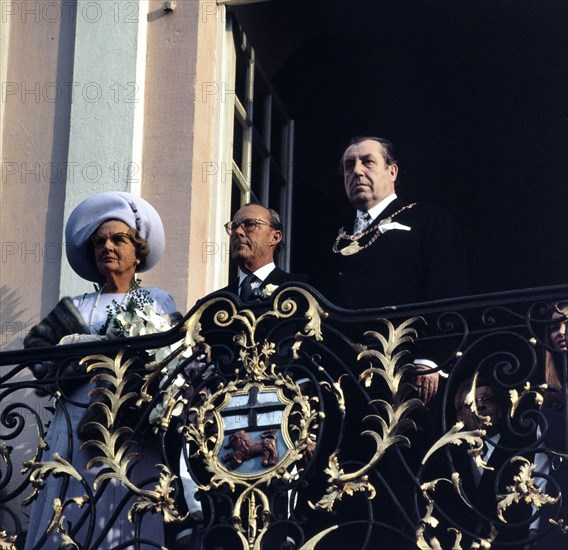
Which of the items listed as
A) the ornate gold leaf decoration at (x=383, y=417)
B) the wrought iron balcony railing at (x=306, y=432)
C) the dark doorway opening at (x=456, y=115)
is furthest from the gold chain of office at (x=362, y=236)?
the dark doorway opening at (x=456, y=115)

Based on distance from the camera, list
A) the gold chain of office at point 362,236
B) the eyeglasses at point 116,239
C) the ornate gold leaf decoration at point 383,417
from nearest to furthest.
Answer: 1. the ornate gold leaf decoration at point 383,417
2. the gold chain of office at point 362,236
3. the eyeglasses at point 116,239

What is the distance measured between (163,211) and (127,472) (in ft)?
6.46

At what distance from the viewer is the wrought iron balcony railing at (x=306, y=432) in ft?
25.3

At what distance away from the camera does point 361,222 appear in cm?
863

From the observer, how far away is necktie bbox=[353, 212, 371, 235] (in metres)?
8.61

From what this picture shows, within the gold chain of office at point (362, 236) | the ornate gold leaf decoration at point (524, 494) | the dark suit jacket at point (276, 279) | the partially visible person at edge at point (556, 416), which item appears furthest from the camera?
the gold chain of office at point (362, 236)

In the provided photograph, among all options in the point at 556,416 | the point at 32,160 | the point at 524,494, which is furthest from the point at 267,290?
the point at 32,160

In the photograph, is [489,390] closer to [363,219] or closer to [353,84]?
[363,219]

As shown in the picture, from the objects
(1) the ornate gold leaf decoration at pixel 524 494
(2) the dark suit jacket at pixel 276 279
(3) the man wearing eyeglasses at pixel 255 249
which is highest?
(3) the man wearing eyeglasses at pixel 255 249

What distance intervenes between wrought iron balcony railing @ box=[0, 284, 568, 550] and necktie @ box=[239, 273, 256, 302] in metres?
0.30

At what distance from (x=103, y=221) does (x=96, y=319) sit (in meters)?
0.44

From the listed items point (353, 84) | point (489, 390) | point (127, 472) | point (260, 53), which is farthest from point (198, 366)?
point (353, 84)

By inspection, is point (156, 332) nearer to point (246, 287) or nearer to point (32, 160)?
point (246, 287)

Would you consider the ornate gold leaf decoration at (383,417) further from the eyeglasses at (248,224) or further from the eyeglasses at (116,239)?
the eyeglasses at (116,239)
